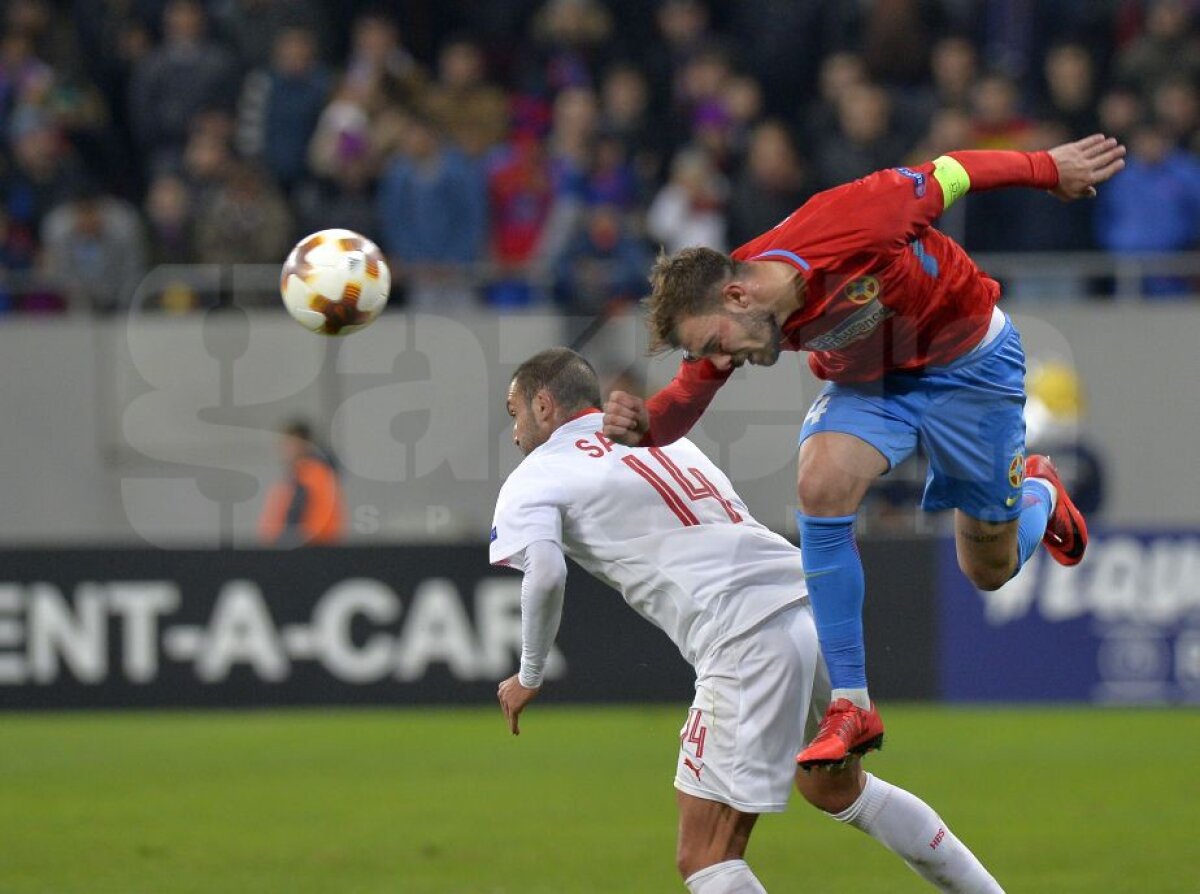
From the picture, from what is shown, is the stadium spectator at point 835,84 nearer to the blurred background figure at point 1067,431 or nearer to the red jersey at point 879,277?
the blurred background figure at point 1067,431

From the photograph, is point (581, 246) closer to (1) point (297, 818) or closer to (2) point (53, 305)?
(2) point (53, 305)

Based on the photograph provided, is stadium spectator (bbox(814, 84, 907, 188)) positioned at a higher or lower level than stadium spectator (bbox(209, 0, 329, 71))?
lower

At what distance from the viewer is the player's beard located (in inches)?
224

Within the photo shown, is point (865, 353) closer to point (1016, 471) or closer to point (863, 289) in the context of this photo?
point (863, 289)

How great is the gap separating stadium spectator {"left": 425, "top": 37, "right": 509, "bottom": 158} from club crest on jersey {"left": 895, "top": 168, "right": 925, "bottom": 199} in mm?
8938

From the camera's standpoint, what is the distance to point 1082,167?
6262 mm

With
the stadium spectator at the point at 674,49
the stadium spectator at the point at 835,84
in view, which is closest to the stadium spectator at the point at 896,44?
the stadium spectator at the point at 835,84

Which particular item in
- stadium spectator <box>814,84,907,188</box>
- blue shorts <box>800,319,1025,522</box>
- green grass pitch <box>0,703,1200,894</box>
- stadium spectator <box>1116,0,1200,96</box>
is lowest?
green grass pitch <box>0,703,1200,894</box>

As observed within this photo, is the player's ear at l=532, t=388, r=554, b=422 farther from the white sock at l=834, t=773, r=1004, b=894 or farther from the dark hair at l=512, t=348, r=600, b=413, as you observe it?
the white sock at l=834, t=773, r=1004, b=894

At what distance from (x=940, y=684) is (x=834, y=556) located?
22.9ft

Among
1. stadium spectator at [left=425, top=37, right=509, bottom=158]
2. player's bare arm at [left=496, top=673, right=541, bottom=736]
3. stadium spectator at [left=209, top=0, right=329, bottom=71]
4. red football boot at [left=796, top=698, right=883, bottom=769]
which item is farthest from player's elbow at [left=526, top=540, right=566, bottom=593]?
stadium spectator at [left=209, top=0, right=329, bottom=71]

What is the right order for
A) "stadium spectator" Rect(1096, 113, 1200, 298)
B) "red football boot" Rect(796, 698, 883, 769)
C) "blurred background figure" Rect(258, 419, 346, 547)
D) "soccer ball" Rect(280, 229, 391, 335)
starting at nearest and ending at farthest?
"red football boot" Rect(796, 698, 883, 769)
"soccer ball" Rect(280, 229, 391, 335)
"blurred background figure" Rect(258, 419, 346, 547)
"stadium spectator" Rect(1096, 113, 1200, 298)

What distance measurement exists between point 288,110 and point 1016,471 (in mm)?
9519

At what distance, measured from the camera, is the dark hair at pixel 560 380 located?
→ 19.8 feet
